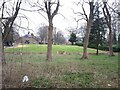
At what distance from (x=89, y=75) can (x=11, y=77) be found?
12.7 ft

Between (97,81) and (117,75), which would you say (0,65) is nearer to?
(97,81)

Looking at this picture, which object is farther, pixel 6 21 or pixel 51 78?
pixel 6 21

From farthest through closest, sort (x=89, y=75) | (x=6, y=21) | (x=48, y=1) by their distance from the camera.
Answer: (x=48, y=1) → (x=6, y=21) → (x=89, y=75)

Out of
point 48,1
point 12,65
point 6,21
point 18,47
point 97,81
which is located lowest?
point 97,81

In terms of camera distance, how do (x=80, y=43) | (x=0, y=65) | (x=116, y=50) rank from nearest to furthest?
(x=0, y=65)
(x=116, y=50)
(x=80, y=43)

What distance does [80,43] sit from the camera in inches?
Answer: 2445

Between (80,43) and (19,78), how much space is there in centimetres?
5307

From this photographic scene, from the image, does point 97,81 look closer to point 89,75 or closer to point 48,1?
point 89,75

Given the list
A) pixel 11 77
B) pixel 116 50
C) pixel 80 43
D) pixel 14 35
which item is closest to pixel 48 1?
pixel 14 35

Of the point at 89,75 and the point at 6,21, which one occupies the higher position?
the point at 6,21

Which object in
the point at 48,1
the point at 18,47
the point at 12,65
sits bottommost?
the point at 12,65

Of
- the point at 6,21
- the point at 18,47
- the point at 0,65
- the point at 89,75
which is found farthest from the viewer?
the point at 6,21

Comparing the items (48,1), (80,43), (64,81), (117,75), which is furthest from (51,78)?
(80,43)

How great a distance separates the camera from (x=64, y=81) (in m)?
9.60
